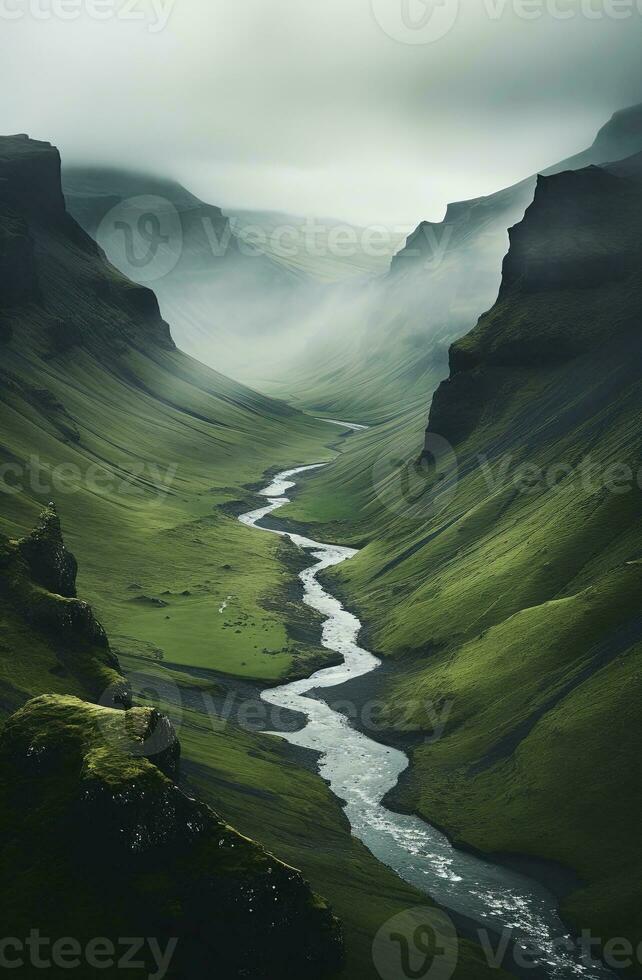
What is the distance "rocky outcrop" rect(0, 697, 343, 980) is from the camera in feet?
176

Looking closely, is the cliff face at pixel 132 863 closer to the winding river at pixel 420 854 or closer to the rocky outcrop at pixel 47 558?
the winding river at pixel 420 854

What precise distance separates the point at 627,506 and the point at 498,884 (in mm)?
73809

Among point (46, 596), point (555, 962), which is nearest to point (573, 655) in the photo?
point (555, 962)

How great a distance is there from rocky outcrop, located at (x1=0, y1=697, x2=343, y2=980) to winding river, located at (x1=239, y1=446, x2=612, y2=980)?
2433 cm

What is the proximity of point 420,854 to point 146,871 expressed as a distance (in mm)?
42067

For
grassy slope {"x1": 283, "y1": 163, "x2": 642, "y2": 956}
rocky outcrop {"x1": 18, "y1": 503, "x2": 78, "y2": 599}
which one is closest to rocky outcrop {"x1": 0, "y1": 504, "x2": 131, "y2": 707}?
rocky outcrop {"x1": 18, "y1": 503, "x2": 78, "y2": 599}

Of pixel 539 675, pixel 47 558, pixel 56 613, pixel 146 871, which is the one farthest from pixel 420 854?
pixel 47 558

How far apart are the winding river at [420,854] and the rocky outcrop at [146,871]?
2433cm

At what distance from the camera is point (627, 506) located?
142875 mm

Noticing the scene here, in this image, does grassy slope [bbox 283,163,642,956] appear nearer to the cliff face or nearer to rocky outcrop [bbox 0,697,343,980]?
rocky outcrop [bbox 0,697,343,980]

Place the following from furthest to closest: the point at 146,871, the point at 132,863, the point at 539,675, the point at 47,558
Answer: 1. the point at 539,675
2. the point at 47,558
3. the point at 146,871
4. the point at 132,863

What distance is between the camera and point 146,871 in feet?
184

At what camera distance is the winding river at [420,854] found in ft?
247

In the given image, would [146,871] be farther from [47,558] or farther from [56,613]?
[47,558]
